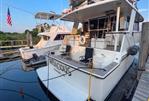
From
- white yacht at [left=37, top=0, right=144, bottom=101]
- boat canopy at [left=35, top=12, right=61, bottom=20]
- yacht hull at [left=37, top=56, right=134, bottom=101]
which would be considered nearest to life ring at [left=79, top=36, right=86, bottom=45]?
white yacht at [left=37, top=0, right=144, bottom=101]

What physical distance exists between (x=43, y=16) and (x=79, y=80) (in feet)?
28.9

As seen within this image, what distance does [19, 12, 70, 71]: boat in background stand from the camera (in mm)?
8839

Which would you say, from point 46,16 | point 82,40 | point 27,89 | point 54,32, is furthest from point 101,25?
point 46,16

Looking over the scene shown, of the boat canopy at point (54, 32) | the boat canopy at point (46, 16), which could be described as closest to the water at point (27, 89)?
the boat canopy at point (54, 32)

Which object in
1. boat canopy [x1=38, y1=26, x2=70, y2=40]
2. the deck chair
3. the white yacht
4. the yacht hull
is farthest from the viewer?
boat canopy [x1=38, y1=26, x2=70, y2=40]

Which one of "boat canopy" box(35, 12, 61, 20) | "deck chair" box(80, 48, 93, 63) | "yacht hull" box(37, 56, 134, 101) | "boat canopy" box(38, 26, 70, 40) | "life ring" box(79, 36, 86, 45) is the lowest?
"yacht hull" box(37, 56, 134, 101)

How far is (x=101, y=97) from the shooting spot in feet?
10.5

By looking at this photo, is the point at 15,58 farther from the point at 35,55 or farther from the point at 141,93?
the point at 141,93

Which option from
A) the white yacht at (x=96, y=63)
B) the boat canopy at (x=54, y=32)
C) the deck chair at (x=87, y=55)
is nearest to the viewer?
the white yacht at (x=96, y=63)

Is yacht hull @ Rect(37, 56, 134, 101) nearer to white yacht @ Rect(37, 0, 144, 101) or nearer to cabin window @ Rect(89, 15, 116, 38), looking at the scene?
white yacht @ Rect(37, 0, 144, 101)

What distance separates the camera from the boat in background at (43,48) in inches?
348

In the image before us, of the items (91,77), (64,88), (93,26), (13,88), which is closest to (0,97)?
(13,88)

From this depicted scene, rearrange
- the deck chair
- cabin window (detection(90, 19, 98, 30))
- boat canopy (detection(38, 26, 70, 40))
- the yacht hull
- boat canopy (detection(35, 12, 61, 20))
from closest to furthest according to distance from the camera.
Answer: the yacht hull
the deck chair
cabin window (detection(90, 19, 98, 30))
boat canopy (detection(38, 26, 70, 40))
boat canopy (detection(35, 12, 61, 20))

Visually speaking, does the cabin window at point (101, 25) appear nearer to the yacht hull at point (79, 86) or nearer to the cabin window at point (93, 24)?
the cabin window at point (93, 24)
